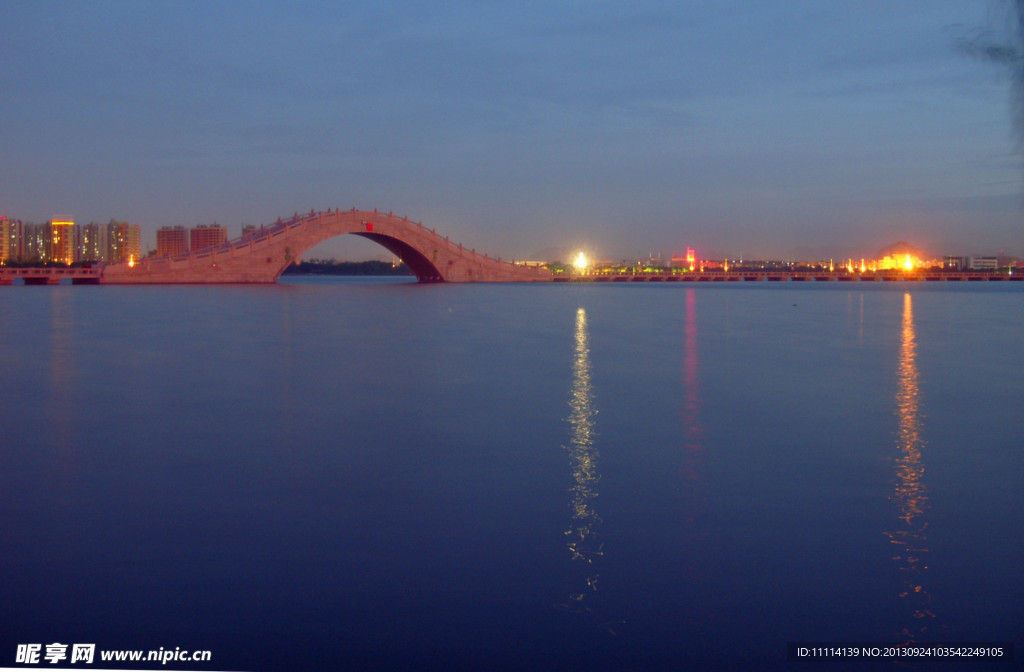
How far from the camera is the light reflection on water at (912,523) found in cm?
355

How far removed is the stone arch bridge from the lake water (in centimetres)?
4685

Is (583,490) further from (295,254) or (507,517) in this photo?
(295,254)

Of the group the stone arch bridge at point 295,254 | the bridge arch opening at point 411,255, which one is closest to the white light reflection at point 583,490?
the stone arch bridge at point 295,254

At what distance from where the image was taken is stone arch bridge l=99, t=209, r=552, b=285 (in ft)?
178

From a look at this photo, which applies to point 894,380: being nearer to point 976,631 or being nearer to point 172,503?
point 976,631

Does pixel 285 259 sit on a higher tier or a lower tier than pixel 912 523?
higher

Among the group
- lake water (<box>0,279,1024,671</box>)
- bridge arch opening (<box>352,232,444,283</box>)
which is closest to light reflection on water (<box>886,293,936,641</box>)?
lake water (<box>0,279,1024,671</box>)

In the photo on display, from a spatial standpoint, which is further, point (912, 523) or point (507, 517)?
point (507, 517)

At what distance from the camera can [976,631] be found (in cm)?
342

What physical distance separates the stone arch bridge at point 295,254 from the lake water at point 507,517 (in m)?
46.9

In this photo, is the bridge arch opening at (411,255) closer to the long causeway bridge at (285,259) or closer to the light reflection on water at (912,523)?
the long causeway bridge at (285,259)

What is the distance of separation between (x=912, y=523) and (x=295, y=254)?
58.8 metres

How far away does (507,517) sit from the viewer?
4777 mm

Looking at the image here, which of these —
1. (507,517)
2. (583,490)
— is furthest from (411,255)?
(507,517)
